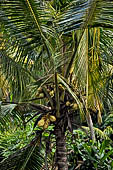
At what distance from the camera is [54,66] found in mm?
2158

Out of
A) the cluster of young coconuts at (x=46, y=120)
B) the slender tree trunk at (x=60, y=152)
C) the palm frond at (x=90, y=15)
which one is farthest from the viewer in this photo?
the slender tree trunk at (x=60, y=152)

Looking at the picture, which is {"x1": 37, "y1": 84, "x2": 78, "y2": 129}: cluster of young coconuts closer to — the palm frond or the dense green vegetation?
the dense green vegetation

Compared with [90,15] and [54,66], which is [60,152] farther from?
[90,15]

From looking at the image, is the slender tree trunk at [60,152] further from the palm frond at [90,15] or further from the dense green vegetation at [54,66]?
the palm frond at [90,15]

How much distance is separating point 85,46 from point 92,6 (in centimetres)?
28

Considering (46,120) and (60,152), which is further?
(60,152)

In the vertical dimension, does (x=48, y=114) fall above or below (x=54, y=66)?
below

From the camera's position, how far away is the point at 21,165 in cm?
265

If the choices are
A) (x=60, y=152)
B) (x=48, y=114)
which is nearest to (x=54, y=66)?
(x=48, y=114)

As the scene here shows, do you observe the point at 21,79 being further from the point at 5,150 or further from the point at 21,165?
the point at 5,150

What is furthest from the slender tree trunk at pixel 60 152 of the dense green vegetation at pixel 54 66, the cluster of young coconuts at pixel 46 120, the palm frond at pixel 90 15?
the palm frond at pixel 90 15

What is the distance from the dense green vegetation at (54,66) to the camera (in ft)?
5.90

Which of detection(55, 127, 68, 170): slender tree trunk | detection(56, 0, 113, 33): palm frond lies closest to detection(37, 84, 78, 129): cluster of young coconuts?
detection(55, 127, 68, 170): slender tree trunk

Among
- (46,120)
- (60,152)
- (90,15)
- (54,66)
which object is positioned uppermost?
(90,15)
